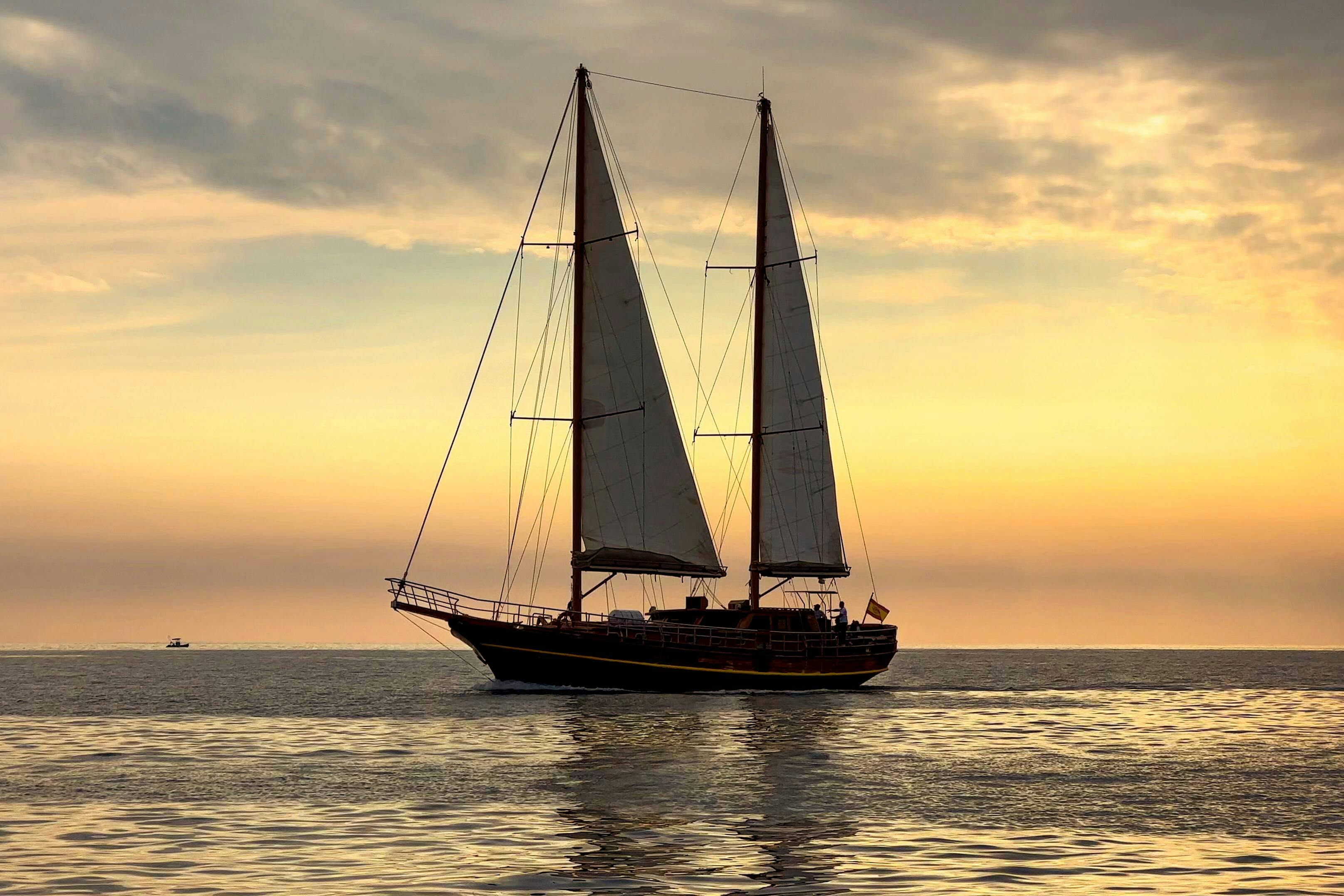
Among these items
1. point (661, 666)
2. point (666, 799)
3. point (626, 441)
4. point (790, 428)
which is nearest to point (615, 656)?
point (661, 666)

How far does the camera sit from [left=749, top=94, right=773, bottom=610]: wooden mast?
79.1m

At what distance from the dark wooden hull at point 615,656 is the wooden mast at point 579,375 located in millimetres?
2832

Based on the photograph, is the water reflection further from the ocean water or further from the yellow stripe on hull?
the yellow stripe on hull

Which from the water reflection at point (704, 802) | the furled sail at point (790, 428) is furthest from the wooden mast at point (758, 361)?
the water reflection at point (704, 802)

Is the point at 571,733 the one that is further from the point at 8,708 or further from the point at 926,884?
the point at 8,708

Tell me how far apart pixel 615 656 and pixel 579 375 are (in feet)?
44.2

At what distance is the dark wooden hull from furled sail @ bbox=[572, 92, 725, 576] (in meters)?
3.56

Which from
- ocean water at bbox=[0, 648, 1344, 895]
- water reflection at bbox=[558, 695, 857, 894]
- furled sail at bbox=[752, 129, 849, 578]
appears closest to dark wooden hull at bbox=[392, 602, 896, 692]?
ocean water at bbox=[0, 648, 1344, 895]

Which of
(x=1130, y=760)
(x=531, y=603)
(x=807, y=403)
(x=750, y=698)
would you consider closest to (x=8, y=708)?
(x=531, y=603)

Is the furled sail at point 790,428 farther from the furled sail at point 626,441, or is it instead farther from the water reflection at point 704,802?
the water reflection at point 704,802

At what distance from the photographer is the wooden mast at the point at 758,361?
7912 centimetres

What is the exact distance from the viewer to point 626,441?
69.2 m

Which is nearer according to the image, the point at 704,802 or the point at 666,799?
the point at 704,802

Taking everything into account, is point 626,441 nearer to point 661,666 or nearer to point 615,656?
point 615,656
